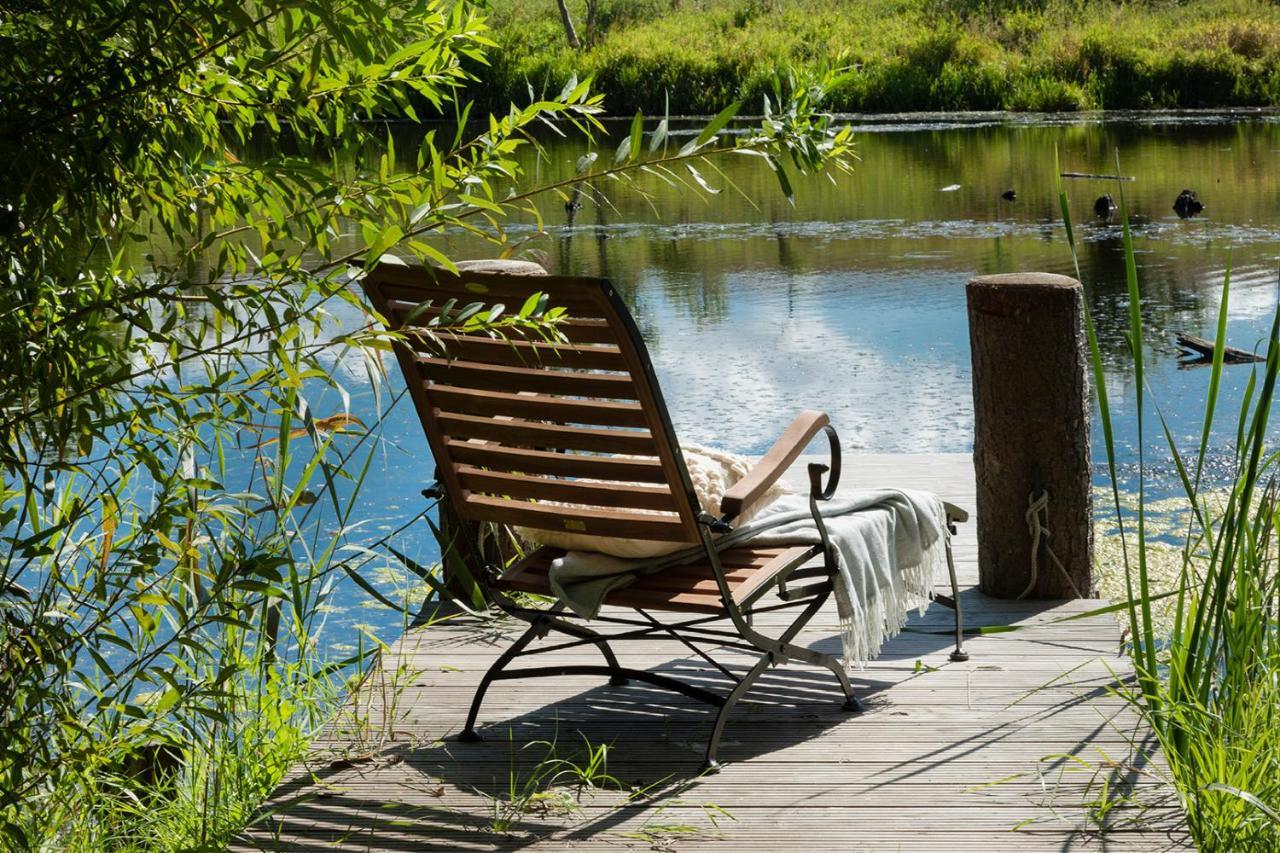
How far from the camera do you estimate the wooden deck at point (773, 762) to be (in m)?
2.55

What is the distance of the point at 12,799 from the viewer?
6.73 feet

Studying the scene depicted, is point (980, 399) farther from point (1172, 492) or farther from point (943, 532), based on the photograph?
point (1172, 492)

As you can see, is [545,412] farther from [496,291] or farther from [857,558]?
[857,558]

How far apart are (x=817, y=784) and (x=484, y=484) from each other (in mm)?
872

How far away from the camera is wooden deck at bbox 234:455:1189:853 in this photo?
2.55 meters

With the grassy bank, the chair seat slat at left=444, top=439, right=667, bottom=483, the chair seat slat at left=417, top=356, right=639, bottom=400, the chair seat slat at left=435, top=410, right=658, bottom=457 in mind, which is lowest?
the chair seat slat at left=444, top=439, right=667, bottom=483

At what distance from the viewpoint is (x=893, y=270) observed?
38.9 ft

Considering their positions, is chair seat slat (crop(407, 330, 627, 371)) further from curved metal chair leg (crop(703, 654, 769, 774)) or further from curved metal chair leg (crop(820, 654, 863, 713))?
curved metal chair leg (crop(820, 654, 863, 713))

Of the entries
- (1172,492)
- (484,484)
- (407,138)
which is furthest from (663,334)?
(407,138)

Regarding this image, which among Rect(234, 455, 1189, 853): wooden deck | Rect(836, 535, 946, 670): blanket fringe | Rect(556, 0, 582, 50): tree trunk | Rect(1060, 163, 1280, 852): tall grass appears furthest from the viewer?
Rect(556, 0, 582, 50): tree trunk

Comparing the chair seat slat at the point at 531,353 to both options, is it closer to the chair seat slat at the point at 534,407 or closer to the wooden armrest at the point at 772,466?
the chair seat slat at the point at 534,407

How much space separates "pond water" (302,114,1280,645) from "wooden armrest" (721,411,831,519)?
2.56ft

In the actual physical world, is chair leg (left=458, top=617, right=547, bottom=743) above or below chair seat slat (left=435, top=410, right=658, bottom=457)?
below

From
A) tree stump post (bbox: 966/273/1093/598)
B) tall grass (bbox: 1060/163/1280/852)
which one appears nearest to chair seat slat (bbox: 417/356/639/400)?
tall grass (bbox: 1060/163/1280/852)
